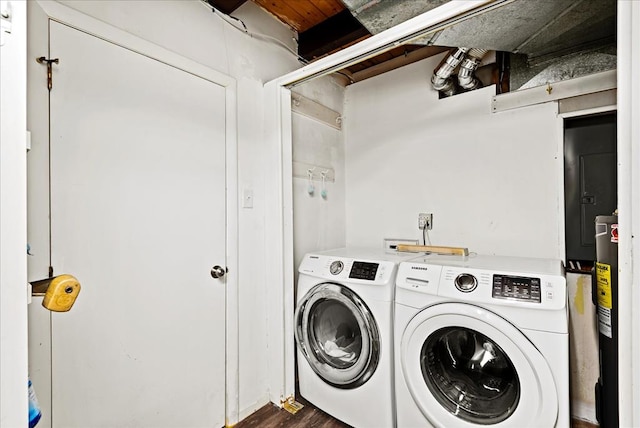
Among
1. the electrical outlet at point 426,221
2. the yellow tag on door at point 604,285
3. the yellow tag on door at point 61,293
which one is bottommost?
the yellow tag on door at point 604,285

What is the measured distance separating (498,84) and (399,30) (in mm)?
1049

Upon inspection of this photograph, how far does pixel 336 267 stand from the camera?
5.92ft

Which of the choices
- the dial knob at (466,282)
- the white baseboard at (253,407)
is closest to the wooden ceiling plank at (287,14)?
the dial knob at (466,282)

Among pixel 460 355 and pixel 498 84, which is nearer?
pixel 460 355

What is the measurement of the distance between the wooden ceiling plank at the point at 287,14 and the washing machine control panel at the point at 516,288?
6.69 ft

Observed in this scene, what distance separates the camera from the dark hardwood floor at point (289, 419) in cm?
177

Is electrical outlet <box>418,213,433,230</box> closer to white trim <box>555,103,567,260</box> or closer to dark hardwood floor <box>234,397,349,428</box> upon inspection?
white trim <box>555,103,567,260</box>

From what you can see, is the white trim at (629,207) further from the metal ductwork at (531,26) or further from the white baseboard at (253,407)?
the white baseboard at (253,407)

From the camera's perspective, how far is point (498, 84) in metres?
2.01

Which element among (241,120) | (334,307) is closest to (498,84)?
(241,120)

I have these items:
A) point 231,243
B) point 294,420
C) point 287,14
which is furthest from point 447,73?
point 294,420

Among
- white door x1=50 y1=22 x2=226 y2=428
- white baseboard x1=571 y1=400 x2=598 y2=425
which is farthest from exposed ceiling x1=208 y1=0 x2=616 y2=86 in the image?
white baseboard x1=571 y1=400 x2=598 y2=425

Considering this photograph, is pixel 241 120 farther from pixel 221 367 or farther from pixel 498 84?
pixel 498 84

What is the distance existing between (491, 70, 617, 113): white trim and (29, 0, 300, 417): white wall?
5.05 feet
